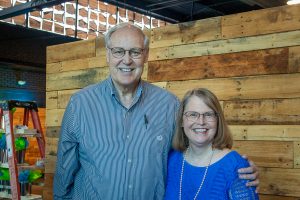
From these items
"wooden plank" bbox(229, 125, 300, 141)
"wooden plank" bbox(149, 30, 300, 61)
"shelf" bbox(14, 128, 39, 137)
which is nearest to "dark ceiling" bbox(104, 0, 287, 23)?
"shelf" bbox(14, 128, 39, 137)

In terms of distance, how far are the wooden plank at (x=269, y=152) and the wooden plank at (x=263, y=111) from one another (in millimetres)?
164

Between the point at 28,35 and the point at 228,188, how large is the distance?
378 inches

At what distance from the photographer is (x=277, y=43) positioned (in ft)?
10.3

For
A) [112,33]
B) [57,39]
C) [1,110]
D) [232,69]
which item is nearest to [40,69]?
[57,39]

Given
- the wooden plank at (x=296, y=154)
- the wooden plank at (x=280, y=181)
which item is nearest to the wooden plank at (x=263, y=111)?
the wooden plank at (x=296, y=154)

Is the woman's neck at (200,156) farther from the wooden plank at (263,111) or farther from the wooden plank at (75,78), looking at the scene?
the wooden plank at (75,78)

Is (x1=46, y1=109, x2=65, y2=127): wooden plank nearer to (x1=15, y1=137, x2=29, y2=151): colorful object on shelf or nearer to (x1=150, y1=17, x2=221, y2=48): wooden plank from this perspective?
(x1=15, y1=137, x2=29, y2=151): colorful object on shelf

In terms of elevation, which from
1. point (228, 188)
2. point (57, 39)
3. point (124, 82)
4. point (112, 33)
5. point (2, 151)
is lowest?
point (2, 151)

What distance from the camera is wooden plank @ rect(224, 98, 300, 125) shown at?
2.99 meters

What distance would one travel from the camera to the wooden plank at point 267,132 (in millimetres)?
2984

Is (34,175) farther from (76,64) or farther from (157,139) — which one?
(157,139)

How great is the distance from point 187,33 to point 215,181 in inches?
86.5

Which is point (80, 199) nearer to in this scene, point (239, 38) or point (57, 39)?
point (239, 38)

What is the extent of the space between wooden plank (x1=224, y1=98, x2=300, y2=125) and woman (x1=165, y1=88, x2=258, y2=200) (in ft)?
4.15
